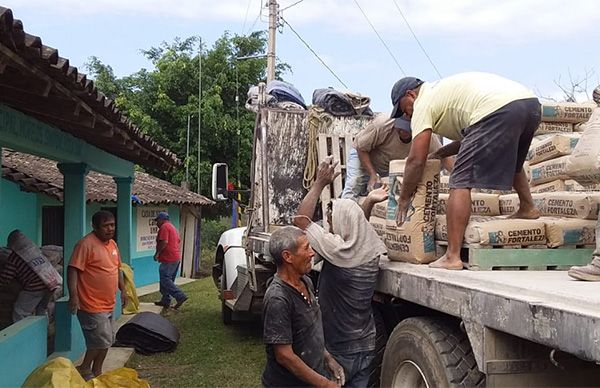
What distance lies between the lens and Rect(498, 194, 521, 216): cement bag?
4559 millimetres

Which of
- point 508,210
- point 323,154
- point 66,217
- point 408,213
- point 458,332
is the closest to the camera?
point 458,332

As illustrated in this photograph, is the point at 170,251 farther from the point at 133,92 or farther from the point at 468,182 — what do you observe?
the point at 133,92

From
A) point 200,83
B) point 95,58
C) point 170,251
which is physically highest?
point 95,58

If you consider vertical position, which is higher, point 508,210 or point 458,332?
point 508,210

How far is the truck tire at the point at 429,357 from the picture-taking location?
121 inches

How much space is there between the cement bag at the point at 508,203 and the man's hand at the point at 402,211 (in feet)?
3.05

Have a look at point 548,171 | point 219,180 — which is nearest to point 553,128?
point 548,171

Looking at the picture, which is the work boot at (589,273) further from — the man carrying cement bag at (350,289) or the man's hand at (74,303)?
the man's hand at (74,303)

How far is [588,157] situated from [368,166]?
2628 millimetres

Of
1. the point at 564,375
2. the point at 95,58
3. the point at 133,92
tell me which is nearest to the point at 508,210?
the point at 564,375

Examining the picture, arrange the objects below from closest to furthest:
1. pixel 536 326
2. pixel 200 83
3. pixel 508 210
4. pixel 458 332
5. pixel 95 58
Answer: pixel 536 326, pixel 458 332, pixel 508 210, pixel 200 83, pixel 95 58

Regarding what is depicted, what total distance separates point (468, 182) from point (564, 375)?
4.28 ft

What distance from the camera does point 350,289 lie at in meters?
3.99

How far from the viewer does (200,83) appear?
2094 centimetres
